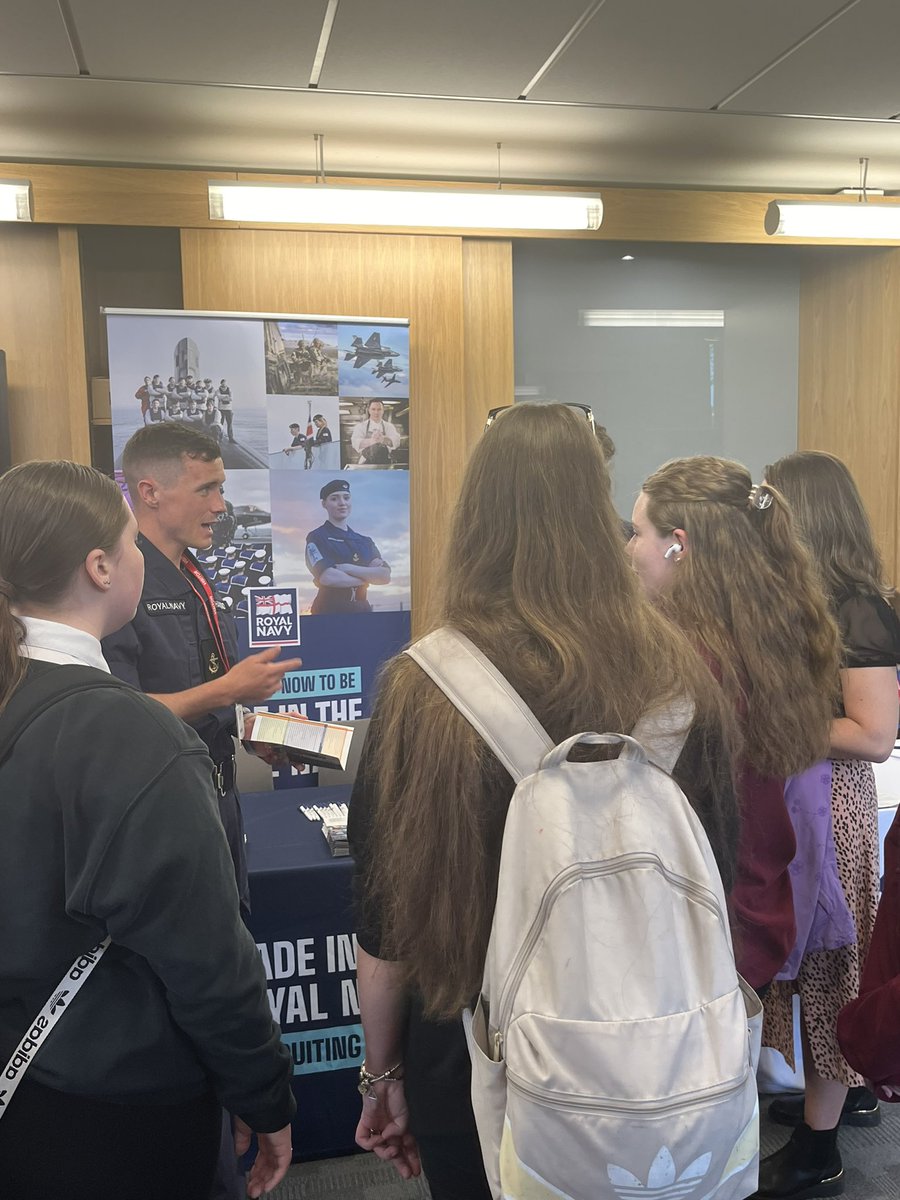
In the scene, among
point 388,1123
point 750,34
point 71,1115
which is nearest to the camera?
point 71,1115

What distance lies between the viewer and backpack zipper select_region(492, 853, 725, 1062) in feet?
2.98

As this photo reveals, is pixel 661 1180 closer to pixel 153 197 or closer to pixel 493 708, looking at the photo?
pixel 493 708

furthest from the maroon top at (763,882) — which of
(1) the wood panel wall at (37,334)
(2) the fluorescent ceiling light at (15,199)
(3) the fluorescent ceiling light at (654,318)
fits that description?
(3) the fluorescent ceiling light at (654,318)

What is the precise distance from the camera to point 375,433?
12.6ft

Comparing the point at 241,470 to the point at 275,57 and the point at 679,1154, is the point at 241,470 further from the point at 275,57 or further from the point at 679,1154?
the point at 679,1154

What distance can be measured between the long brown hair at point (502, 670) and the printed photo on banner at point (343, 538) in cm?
272

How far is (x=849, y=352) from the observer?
4594mm

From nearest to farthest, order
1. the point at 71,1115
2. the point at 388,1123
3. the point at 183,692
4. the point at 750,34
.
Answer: the point at 71,1115 → the point at 388,1123 → the point at 183,692 → the point at 750,34

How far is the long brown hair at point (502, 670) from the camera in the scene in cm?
99

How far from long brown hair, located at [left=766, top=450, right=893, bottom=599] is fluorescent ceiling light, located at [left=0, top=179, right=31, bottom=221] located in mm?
2769

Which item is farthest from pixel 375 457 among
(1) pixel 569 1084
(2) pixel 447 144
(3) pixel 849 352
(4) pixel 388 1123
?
(1) pixel 569 1084

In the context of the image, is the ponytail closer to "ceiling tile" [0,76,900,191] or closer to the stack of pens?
the stack of pens

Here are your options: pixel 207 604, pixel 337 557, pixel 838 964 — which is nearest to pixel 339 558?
pixel 337 557

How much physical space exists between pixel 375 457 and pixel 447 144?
4.21 feet
